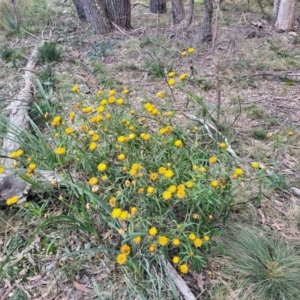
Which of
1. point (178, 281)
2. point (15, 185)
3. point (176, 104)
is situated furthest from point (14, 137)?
point (178, 281)

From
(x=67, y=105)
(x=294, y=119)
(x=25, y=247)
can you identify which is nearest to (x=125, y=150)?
(x=25, y=247)

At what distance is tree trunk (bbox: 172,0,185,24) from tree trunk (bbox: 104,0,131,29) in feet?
2.63

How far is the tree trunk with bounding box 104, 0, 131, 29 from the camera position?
532 centimetres

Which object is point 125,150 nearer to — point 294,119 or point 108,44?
point 294,119

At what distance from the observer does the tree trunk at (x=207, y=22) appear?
13.8 feet

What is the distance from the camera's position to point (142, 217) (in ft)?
5.51

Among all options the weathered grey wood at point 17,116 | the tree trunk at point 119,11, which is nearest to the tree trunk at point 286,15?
the tree trunk at point 119,11

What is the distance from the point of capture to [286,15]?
A: 16.7 ft

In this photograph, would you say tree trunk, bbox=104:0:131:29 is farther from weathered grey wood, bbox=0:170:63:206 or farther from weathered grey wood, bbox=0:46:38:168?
weathered grey wood, bbox=0:170:63:206

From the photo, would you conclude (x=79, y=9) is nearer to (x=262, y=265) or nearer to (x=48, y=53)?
(x=48, y=53)

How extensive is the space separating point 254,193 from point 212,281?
0.71 meters

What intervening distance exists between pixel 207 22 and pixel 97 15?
5.98 ft

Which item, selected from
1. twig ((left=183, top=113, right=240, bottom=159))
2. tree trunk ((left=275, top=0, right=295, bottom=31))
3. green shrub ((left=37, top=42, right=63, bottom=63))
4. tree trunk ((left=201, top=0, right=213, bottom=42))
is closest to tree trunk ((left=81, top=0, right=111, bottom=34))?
green shrub ((left=37, top=42, right=63, bottom=63))

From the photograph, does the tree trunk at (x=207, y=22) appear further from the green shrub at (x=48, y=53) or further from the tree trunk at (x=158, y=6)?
the tree trunk at (x=158, y=6)
